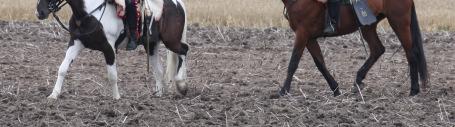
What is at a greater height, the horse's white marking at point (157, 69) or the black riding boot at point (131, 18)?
the black riding boot at point (131, 18)

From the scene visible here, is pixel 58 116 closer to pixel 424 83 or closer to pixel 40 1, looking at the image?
pixel 40 1

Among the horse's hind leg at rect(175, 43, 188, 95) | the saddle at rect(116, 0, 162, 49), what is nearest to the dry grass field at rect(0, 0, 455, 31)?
the horse's hind leg at rect(175, 43, 188, 95)

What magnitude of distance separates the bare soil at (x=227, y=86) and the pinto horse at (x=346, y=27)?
0.84 ft

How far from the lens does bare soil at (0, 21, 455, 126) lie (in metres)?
8.77

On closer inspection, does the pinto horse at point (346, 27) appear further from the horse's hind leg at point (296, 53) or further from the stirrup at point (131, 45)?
the stirrup at point (131, 45)

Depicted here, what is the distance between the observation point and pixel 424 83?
37.9 feet

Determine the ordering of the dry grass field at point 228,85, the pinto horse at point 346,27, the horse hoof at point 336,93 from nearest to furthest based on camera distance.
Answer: the dry grass field at point 228,85, the pinto horse at point 346,27, the horse hoof at point 336,93

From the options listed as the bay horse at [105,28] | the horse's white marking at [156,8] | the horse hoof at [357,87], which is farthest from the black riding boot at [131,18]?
the horse hoof at [357,87]

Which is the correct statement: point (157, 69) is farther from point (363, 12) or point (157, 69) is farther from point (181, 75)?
point (363, 12)

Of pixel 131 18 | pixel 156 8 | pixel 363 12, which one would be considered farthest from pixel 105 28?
pixel 363 12

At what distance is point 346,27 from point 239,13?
1474cm

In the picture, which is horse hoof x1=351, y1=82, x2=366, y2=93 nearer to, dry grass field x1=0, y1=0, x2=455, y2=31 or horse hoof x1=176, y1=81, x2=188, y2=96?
horse hoof x1=176, y1=81, x2=188, y2=96

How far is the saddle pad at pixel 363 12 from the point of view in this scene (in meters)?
11.2

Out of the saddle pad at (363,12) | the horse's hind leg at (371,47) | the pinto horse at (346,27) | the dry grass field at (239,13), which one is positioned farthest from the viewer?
the dry grass field at (239,13)
